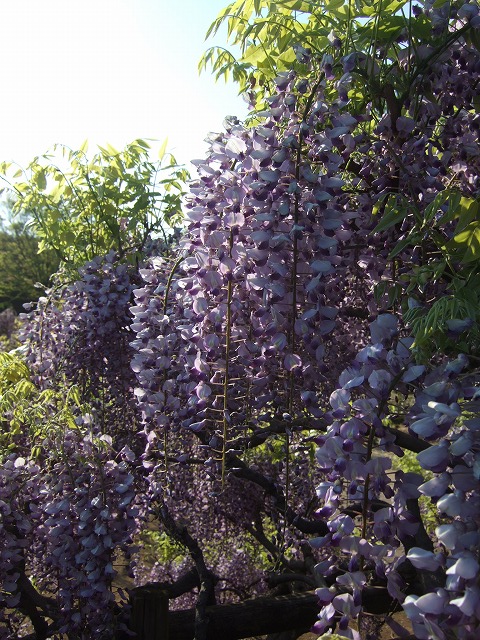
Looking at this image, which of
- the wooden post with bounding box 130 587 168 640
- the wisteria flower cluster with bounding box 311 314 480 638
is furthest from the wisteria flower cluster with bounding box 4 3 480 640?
the wooden post with bounding box 130 587 168 640

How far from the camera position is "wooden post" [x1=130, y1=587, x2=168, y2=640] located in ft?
8.12

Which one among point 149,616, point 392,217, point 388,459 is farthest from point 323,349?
point 149,616

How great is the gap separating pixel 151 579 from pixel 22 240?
23.1 metres

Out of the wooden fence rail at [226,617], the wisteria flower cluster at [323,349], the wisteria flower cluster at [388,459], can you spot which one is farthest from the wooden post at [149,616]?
the wisteria flower cluster at [388,459]

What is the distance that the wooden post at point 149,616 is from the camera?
97.4 inches

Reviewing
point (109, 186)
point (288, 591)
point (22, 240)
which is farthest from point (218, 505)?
point (22, 240)

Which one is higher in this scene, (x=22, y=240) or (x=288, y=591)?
(x=22, y=240)

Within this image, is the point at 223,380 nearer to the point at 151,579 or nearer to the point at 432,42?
the point at 432,42

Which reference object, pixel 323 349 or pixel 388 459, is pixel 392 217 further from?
pixel 388 459

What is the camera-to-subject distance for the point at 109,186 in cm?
338

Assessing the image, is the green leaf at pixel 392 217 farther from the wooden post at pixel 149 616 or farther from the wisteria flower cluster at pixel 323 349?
the wooden post at pixel 149 616

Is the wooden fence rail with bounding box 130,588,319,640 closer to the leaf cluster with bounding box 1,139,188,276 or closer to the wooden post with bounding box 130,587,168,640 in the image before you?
the wooden post with bounding box 130,587,168,640

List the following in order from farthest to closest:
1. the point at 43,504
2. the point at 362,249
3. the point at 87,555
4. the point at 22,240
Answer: the point at 22,240 < the point at 43,504 < the point at 87,555 < the point at 362,249

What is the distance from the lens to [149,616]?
97.4 inches
